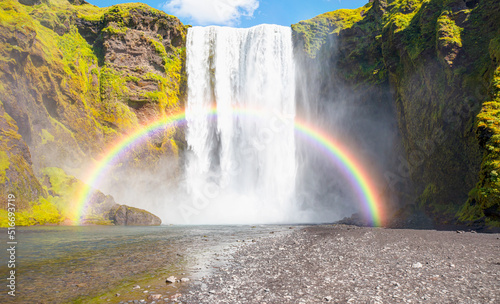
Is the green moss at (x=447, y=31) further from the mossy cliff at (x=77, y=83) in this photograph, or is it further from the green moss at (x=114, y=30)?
the green moss at (x=114, y=30)

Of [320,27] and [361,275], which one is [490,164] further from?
[320,27]

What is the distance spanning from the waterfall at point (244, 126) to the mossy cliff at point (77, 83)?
14.7ft

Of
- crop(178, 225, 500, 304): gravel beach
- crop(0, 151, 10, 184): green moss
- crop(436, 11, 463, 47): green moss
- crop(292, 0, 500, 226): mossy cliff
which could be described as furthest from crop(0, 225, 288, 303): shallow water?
crop(436, 11, 463, 47): green moss

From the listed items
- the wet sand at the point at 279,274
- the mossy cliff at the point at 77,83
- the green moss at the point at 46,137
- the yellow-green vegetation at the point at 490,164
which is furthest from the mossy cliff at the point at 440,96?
the green moss at the point at 46,137

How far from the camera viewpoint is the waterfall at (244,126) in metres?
45.7

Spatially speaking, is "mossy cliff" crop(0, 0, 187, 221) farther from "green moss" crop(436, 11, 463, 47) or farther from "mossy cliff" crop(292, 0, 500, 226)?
"green moss" crop(436, 11, 463, 47)

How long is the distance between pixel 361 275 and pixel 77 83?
45.0 metres

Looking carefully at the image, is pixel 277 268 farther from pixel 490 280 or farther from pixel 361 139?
pixel 361 139

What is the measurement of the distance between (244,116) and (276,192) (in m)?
13.1

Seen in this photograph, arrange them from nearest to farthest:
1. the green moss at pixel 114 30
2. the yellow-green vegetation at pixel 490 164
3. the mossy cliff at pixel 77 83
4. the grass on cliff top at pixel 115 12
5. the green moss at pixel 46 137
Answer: the yellow-green vegetation at pixel 490 164 < the mossy cliff at pixel 77 83 < the green moss at pixel 46 137 < the green moss at pixel 114 30 < the grass on cliff top at pixel 115 12

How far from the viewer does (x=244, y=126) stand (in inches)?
1859

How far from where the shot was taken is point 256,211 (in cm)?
4306

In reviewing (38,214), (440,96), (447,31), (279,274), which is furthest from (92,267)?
(447,31)

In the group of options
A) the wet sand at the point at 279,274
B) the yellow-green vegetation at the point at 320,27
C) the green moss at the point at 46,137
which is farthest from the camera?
the yellow-green vegetation at the point at 320,27
